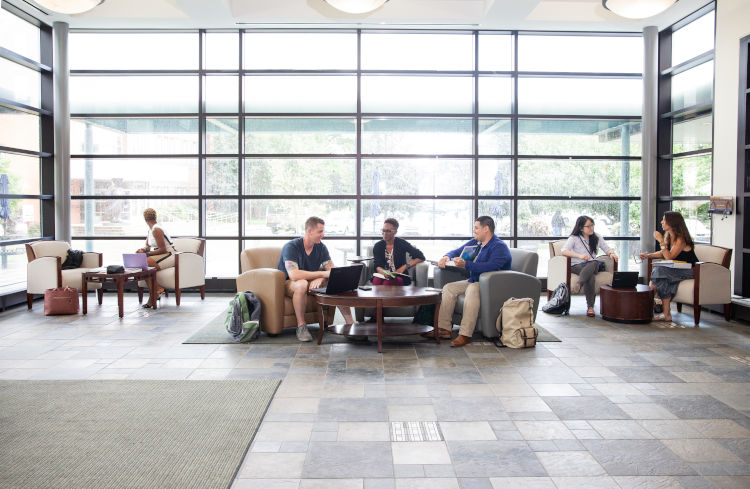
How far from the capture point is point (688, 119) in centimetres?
857

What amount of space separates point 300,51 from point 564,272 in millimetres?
5349

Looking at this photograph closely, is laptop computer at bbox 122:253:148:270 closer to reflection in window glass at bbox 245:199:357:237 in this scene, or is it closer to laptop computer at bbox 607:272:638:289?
reflection in window glass at bbox 245:199:357:237

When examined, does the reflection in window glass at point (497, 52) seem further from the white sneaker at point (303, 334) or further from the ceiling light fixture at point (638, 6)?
the white sneaker at point (303, 334)

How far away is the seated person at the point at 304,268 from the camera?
19.5 ft

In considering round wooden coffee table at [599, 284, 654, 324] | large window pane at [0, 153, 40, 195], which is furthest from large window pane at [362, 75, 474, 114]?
large window pane at [0, 153, 40, 195]

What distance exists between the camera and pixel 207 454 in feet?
10.1

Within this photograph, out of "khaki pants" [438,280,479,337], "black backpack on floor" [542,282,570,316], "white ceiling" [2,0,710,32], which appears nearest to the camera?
"khaki pants" [438,280,479,337]

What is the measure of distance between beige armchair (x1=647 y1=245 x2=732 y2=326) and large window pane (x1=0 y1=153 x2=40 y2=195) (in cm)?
909

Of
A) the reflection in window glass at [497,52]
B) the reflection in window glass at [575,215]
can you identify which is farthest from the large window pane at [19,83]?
the reflection in window glass at [575,215]

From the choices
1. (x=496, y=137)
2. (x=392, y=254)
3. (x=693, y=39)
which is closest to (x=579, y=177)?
(x=496, y=137)

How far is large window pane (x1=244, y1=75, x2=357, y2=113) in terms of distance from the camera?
9.24 m

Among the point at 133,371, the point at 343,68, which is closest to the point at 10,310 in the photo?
the point at 133,371

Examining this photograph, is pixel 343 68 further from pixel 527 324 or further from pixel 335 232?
pixel 527 324

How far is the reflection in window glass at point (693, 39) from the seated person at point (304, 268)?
616 centimetres
